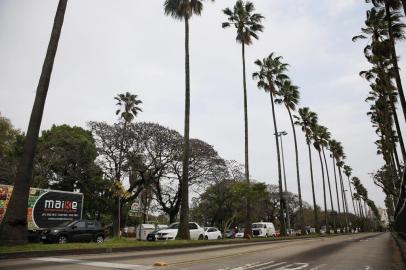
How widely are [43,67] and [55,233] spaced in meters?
10.2

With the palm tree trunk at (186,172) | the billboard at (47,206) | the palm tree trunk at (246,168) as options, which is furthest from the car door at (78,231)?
the palm tree trunk at (246,168)

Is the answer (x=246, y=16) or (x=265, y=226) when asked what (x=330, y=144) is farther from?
(x=246, y=16)

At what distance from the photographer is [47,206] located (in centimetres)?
2438

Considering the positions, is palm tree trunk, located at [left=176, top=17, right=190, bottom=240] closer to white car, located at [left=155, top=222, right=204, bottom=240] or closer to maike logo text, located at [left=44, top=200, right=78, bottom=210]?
white car, located at [left=155, top=222, right=204, bottom=240]

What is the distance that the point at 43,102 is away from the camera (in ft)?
51.1

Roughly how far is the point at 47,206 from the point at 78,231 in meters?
3.34

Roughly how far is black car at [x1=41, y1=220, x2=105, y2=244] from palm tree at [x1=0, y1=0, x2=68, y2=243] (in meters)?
7.80

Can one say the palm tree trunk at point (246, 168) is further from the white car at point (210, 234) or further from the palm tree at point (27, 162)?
the palm tree at point (27, 162)

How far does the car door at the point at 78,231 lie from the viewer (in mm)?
22337

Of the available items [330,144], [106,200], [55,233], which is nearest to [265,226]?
[106,200]

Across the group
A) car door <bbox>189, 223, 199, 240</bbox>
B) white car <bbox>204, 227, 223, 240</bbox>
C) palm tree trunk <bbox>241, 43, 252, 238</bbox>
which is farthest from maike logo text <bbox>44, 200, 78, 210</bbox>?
palm tree trunk <bbox>241, 43, 252, 238</bbox>

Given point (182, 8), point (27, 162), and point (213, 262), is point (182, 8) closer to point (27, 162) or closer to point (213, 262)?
point (27, 162)

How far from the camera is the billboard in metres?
22.6

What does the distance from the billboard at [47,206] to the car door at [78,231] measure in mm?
2689
